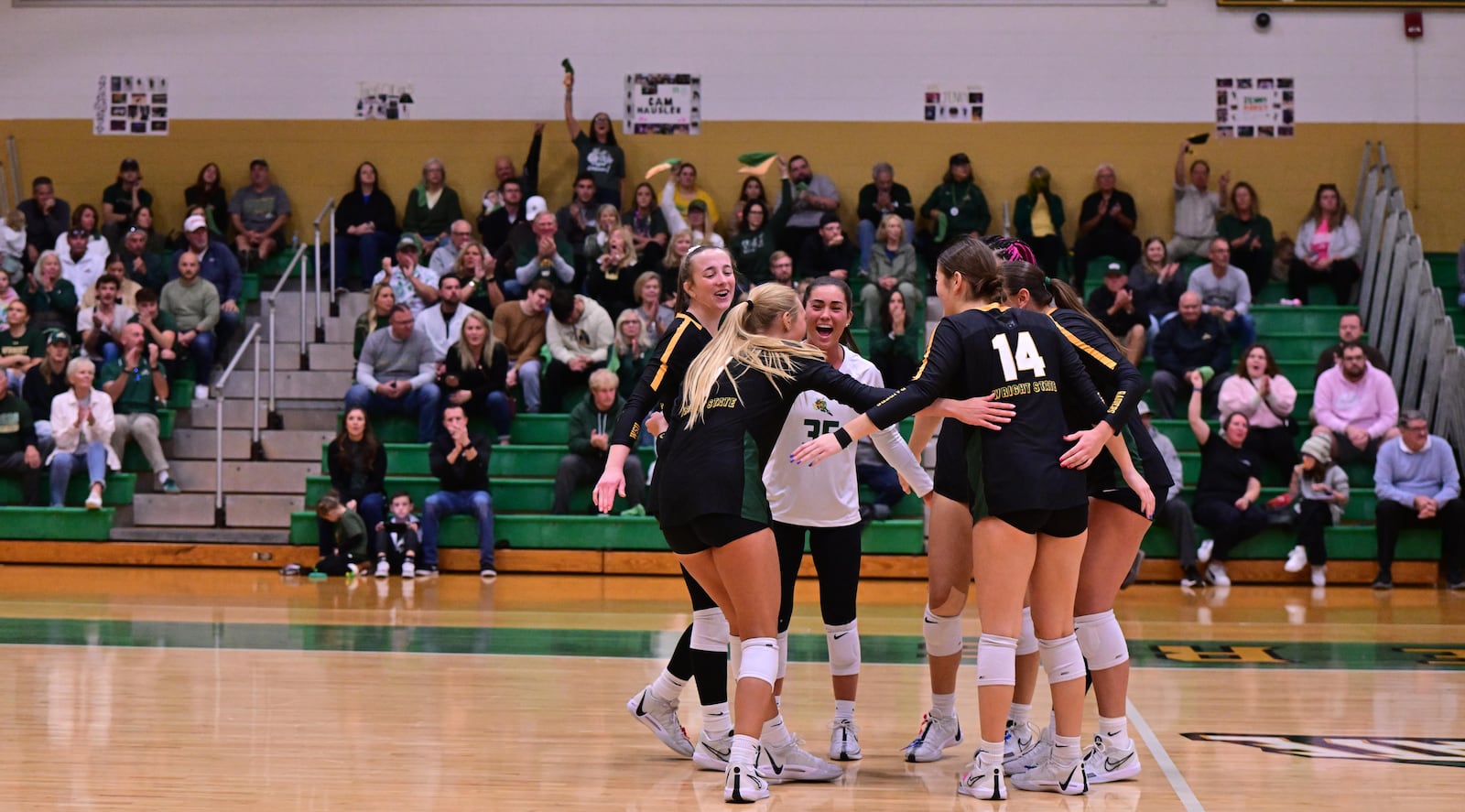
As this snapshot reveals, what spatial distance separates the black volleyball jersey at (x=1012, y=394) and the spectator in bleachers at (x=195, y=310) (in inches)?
389

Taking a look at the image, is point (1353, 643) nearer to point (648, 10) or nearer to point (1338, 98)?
point (1338, 98)

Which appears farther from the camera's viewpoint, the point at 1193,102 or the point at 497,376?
the point at 1193,102

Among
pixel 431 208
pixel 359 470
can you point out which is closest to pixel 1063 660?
pixel 359 470

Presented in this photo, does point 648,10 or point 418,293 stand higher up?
point 648,10

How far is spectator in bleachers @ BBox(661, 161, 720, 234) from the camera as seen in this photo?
1418cm

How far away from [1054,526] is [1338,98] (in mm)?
12124

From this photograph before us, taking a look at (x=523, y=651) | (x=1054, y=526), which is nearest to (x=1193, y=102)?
(x=523, y=651)

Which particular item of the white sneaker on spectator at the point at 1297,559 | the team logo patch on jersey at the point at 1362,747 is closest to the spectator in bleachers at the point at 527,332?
the white sneaker on spectator at the point at 1297,559

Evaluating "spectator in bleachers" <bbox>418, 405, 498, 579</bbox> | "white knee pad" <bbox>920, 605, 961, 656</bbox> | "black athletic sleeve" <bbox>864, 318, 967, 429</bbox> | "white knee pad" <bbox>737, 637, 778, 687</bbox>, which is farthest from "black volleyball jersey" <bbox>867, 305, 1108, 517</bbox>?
"spectator in bleachers" <bbox>418, 405, 498, 579</bbox>

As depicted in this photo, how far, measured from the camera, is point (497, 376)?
39.1 ft

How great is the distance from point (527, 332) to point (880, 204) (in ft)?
12.5

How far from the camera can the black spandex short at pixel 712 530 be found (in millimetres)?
4426

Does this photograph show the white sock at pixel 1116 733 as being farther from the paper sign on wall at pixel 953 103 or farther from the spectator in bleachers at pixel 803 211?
the paper sign on wall at pixel 953 103

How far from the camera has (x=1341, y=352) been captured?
11.7 metres
